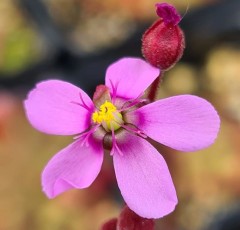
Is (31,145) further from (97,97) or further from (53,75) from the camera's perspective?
(97,97)

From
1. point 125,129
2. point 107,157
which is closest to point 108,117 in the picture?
point 125,129

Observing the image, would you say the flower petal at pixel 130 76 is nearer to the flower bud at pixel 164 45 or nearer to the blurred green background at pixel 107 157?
the flower bud at pixel 164 45

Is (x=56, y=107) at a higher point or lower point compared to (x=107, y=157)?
higher

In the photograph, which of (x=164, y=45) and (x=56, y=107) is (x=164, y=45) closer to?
(x=164, y=45)

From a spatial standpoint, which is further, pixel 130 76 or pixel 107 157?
pixel 107 157

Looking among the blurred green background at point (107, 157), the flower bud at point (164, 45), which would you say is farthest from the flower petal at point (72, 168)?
the blurred green background at point (107, 157)

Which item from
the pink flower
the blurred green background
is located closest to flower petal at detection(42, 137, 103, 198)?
the pink flower
